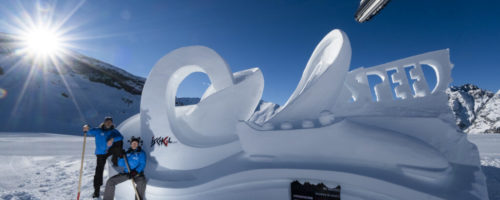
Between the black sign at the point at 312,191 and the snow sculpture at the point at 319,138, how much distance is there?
103 millimetres

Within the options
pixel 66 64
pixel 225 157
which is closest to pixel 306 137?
pixel 225 157

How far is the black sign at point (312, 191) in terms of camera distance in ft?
12.4

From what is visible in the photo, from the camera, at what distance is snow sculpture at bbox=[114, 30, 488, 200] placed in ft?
12.2

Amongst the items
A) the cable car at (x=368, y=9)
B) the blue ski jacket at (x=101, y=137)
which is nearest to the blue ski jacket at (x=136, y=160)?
the blue ski jacket at (x=101, y=137)

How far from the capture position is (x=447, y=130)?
4.23 meters

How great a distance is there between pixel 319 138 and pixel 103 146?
497 cm

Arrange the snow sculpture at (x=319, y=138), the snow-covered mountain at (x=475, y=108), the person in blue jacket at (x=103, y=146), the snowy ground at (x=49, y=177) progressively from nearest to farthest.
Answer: the snow sculpture at (x=319, y=138)
the person in blue jacket at (x=103, y=146)
the snowy ground at (x=49, y=177)
the snow-covered mountain at (x=475, y=108)

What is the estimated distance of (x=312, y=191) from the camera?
3.88 meters

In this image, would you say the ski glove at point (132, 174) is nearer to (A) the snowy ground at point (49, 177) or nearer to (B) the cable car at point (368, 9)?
(A) the snowy ground at point (49, 177)

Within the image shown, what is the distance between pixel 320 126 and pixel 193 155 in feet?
10.5

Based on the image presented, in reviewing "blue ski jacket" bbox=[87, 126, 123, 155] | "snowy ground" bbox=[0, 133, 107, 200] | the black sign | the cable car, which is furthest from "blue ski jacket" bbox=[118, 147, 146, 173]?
the cable car

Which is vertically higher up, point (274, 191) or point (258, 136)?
point (258, 136)

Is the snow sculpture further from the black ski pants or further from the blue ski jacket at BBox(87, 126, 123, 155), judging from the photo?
the blue ski jacket at BBox(87, 126, 123, 155)

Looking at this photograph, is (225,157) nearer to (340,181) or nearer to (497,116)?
(340,181)
